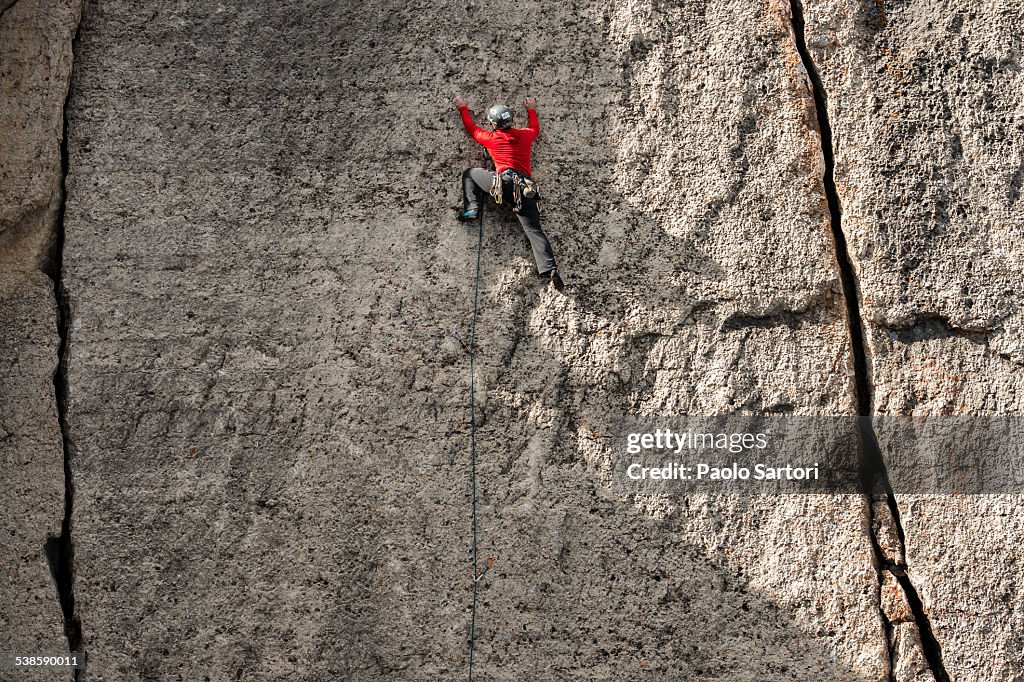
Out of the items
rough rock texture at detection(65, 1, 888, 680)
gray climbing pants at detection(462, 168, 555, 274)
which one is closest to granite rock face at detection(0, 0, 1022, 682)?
rough rock texture at detection(65, 1, 888, 680)

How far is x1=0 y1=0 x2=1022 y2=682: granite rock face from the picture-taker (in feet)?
14.2

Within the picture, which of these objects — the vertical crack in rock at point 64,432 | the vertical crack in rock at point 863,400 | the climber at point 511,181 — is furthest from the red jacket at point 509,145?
the vertical crack in rock at point 64,432

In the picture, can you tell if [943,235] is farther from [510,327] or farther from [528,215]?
[510,327]

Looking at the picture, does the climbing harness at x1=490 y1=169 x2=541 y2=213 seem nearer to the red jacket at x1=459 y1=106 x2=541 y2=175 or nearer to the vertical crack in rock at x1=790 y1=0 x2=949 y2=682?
the red jacket at x1=459 y1=106 x2=541 y2=175

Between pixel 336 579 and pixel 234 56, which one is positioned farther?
pixel 234 56

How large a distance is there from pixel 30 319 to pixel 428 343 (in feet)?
6.10

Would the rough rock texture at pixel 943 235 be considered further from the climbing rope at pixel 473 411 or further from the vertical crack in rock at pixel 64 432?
the vertical crack in rock at pixel 64 432

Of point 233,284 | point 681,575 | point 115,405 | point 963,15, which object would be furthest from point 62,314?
point 963,15

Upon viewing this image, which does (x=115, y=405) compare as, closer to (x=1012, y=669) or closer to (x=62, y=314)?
(x=62, y=314)

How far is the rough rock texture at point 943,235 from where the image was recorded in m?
4.36

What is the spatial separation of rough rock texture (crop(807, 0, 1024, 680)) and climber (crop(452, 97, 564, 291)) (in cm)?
147

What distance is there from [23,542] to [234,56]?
2508mm

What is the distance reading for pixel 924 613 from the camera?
4.36 meters

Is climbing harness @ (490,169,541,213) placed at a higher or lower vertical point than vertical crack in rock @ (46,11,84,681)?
higher
